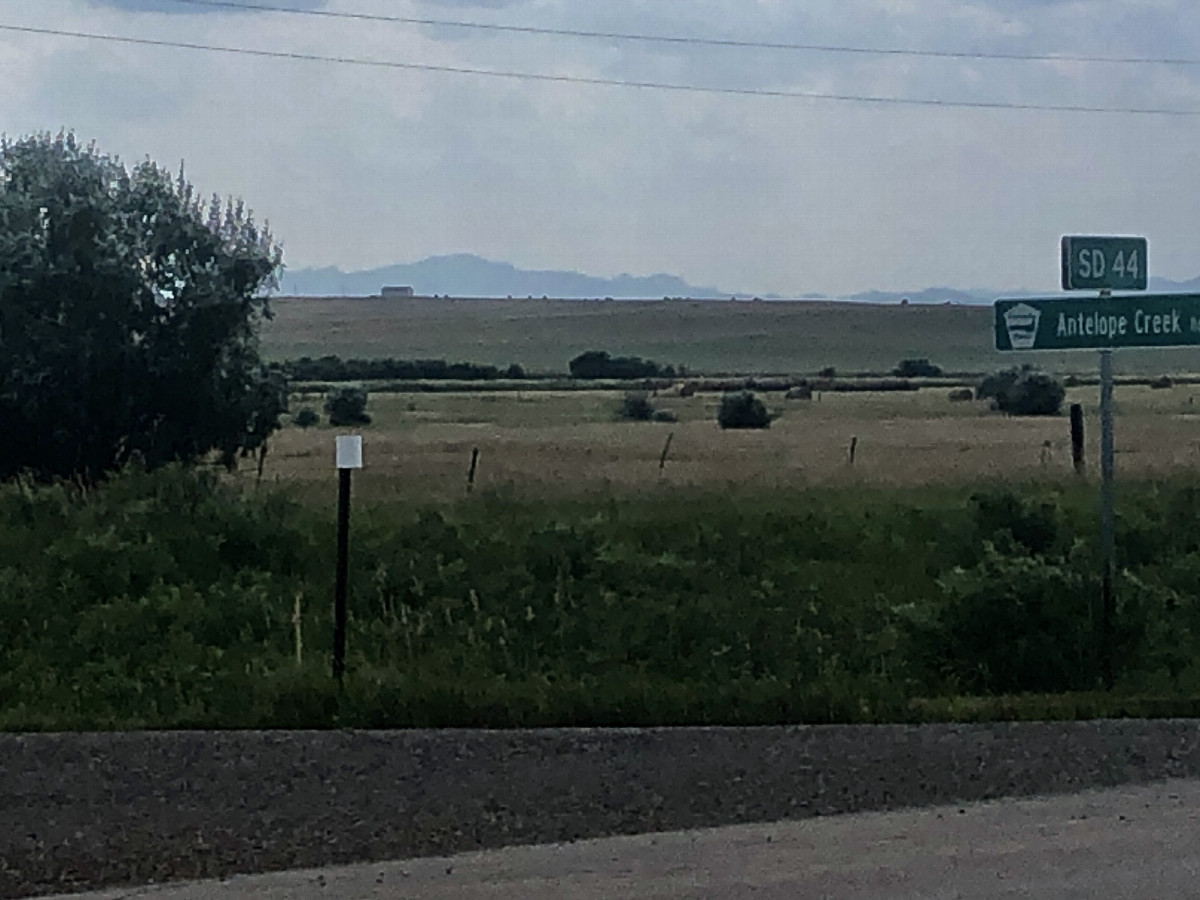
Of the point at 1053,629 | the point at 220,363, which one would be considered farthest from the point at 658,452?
the point at 1053,629

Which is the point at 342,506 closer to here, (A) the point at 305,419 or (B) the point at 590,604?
(B) the point at 590,604

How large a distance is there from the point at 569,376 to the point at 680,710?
84.9m

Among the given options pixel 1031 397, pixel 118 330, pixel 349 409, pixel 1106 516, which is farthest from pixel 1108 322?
pixel 1031 397

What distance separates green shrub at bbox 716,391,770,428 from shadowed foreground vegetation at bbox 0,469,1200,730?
33.0 m

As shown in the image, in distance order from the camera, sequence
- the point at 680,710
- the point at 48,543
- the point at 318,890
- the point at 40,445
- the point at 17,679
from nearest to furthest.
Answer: the point at 318,890
the point at 680,710
the point at 17,679
the point at 48,543
the point at 40,445

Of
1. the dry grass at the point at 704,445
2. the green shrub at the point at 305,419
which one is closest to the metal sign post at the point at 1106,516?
the dry grass at the point at 704,445

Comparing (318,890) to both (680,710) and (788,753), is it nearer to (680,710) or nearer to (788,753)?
(788,753)

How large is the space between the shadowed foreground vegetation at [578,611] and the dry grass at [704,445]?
5.38 m

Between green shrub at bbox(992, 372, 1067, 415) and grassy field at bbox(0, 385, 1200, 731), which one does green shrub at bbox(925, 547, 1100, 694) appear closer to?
grassy field at bbox(0, 385, 1200, 731)

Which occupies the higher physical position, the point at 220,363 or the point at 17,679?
the point at 220,363

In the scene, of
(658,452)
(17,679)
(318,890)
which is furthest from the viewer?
(658,452)

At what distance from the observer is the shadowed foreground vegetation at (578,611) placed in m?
10.7

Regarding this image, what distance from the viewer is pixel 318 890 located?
269 inches

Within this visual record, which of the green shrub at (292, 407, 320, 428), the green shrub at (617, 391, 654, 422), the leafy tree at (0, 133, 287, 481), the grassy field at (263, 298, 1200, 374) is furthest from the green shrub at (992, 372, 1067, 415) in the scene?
the grassy field at (263, 298, 1200, 374)
